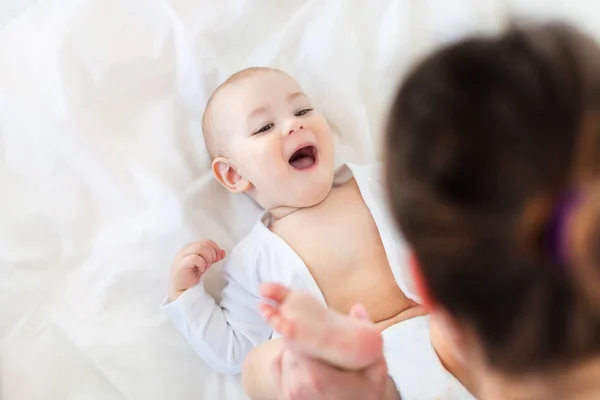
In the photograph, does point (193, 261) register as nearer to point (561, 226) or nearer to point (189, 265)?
point (189, 265)

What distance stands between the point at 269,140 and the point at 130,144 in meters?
0.25

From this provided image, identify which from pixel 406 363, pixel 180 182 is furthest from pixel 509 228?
pixel 180 182

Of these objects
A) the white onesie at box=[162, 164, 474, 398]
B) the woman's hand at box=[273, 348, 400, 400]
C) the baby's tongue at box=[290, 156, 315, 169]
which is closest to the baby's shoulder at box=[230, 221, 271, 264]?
the white onesie at box=[162, 164, 474, 398]

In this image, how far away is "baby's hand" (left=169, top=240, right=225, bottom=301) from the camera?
0.98 m

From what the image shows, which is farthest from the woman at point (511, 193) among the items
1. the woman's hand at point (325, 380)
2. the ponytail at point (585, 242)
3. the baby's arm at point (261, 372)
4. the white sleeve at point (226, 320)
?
the white sleeve at point (226, 320)

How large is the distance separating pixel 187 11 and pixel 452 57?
2.64 feet

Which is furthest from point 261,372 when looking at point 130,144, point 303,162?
point 130,144

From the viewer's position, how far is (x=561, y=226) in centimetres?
42

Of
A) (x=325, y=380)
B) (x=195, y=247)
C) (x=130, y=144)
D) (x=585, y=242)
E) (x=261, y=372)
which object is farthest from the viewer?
(x=130, y=144)

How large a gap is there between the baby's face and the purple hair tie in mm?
628

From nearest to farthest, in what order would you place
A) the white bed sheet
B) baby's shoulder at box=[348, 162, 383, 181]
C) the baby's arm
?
the baby's arm
the white bed sheet
baby's shoulder at box=[348, 162, 383, 181]

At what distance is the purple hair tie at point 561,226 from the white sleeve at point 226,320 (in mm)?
635

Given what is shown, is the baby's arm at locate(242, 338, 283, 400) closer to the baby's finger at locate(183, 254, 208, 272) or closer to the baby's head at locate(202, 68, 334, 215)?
the baby's finger at locate(183, 254, 208, 272)

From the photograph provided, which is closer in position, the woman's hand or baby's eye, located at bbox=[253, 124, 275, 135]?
the woman's hand
